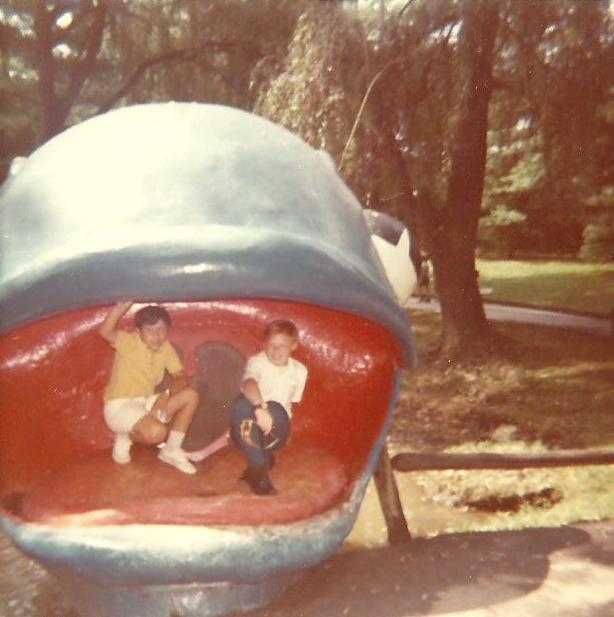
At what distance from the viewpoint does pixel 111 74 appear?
280 inches

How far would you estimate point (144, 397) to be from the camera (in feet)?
8.24

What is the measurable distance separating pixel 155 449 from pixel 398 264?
1.03 metres

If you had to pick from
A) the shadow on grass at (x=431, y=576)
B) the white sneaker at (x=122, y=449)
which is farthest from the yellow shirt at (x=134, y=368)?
the shadow on grass at (x=431, y=576)

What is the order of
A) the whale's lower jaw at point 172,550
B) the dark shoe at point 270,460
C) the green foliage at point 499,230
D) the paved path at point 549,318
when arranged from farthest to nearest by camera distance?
the green foliage at point 499,230 → the paved path at point 549,318 → the dark shoe at point 270,460 → the whale's lower jaw at point 172,550

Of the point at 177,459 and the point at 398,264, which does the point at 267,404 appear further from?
the point at 398,264

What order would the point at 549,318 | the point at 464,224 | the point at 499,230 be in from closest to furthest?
1. the point at 464,224
2. the point at 499,230
3. the point at 549,318

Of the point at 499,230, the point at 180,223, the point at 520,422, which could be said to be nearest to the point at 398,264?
the point at 180,223

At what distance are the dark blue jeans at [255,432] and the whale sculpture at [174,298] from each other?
0.09m

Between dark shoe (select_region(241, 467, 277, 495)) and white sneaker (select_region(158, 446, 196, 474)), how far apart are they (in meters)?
0.23

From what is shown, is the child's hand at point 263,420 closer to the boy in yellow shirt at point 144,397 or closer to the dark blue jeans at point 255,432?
the dark blue jeans at point 255,432

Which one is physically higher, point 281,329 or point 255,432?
point 281,329

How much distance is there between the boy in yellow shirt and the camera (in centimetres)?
244

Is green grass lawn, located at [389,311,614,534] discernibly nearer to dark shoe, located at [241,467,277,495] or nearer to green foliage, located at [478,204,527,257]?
green foliage, located at [478,204,527,257]

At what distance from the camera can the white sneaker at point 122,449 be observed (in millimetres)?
2504
